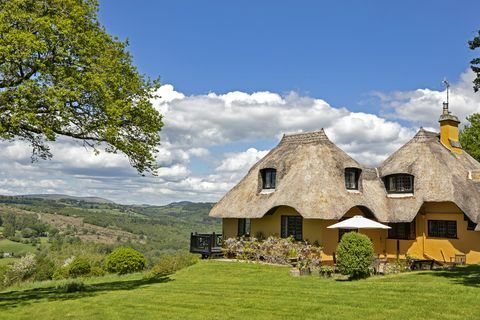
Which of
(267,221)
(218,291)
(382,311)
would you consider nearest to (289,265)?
(267,221)

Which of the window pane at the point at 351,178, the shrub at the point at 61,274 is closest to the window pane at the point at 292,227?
the window pane at the point at 351,178

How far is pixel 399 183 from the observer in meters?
29.7

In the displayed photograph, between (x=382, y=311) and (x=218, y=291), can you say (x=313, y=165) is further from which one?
(x=382, y=311)

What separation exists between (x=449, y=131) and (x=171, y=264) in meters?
21.4

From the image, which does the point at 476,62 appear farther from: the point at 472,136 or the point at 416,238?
the point at 472,136

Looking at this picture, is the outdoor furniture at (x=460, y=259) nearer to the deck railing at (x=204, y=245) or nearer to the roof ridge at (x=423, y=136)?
the roof ridge at (x=423, y=136)

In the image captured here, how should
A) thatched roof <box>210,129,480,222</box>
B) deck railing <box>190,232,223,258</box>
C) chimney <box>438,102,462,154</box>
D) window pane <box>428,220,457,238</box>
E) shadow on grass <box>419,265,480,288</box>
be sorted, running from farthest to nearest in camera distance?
chimney <box>438,102,462,154</box> → deck railing <box>190,232,223,258</box> → window pane <box>428,220,457,238</box> → thatched roof <box>210,129,480,222</box> → shadow on grass <box>419,265,480,288</box>

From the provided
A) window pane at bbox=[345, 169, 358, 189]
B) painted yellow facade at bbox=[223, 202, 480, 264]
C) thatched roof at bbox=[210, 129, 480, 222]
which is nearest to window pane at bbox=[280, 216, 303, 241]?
painted yellow facade at bbox=[223, 202, 480, 264]

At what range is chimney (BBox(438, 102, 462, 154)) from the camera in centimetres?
3178

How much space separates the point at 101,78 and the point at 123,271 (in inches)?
764

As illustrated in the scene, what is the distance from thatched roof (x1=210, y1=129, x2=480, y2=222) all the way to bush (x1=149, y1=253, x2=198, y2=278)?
4.36 m

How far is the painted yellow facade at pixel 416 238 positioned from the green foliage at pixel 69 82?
10.8 meters

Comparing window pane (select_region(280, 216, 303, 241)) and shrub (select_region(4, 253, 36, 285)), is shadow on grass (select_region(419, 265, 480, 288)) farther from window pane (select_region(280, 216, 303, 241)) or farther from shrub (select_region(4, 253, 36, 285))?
shrub (select_region(4, 253, 36, 285))

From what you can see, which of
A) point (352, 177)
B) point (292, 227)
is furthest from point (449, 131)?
point (292, 227)
